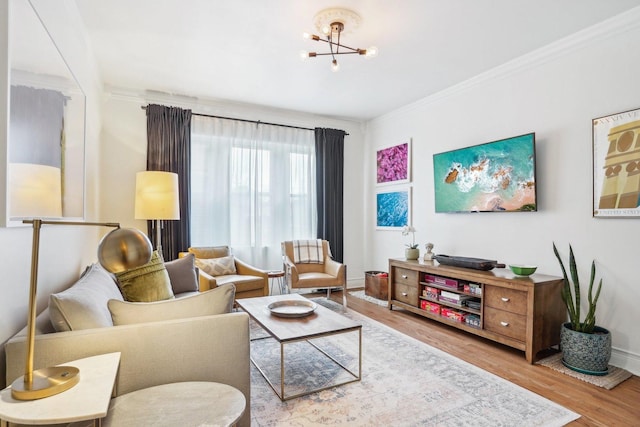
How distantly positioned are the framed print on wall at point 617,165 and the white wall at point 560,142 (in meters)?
0.08

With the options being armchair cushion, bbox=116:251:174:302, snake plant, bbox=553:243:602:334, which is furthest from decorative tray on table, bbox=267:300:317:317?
snake plant, bbox=553:243:602:334

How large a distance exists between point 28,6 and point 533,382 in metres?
3.46

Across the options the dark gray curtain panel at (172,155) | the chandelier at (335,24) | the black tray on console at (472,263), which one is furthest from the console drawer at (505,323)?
the dark gray curtain panel at (172,155)

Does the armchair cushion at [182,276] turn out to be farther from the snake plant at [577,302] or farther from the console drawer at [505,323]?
the snake plant at [577,302]

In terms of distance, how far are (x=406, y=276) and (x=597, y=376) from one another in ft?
6.06

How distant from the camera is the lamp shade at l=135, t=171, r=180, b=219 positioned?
3514mm

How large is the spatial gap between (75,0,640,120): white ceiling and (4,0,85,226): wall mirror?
0.97 metres

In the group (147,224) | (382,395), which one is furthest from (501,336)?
(147,224)

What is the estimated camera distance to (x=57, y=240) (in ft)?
6.63

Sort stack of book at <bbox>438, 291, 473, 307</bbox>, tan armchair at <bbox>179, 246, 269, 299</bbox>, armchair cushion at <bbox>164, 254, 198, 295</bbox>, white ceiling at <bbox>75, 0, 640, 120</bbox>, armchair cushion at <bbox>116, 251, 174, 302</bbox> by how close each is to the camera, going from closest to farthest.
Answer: armchair cushion at <bbox>116, 251, 174, 302</bbox> → white ceiling at <bbox>75, 0, 640, 120</bbox> → armchair cushion at <bbox>164, 254, 198, 295</bbox> → stack of book at <bbox>438, 291, 473, 307</bbox> → tan armchair at <bbox>179, 246, 269, 299</bbox>

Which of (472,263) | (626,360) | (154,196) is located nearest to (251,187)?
(154,196)

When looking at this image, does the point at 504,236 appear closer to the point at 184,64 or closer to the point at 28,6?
the point at 184,64

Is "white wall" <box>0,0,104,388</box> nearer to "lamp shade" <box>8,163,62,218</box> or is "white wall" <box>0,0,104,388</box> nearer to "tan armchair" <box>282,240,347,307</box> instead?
"lamp shade" <box>8,163,62,218</box>

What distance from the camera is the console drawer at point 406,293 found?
12.5 ft
